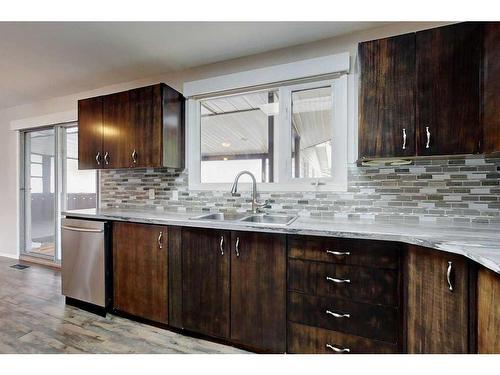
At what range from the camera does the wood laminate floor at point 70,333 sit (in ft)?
5.84

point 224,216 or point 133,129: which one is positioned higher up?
point 133,129

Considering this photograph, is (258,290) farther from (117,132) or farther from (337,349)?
(117,132)

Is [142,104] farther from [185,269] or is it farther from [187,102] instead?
[185,269]

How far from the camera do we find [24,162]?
12.8 ft

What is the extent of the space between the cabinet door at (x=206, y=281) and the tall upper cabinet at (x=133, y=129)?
916 millimetres

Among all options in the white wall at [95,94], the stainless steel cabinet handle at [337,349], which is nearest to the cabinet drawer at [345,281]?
the stainless steel cabinet handle at [337,349]

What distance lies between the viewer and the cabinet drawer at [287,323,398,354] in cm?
144

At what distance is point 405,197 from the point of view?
6.17 ft

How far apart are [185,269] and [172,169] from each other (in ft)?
3.90

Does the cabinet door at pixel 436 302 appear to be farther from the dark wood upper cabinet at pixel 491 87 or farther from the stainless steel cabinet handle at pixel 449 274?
the dark wood upper cabinet at pixel 491 87

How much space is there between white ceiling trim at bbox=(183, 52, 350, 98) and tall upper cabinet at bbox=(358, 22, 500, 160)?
40 cm

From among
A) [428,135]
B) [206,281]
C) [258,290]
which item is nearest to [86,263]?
[206,281]

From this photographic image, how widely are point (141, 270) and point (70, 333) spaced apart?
0.69 metres
